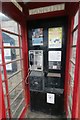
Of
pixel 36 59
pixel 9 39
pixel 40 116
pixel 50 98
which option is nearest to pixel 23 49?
pixel 36 59

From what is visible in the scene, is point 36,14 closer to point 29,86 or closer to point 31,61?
point 31,61

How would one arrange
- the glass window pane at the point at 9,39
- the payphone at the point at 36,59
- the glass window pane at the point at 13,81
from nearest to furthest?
the glass window pane at the point at 9,39
the glass window pane at the point at 13,81
the payphone at the point at 36,59

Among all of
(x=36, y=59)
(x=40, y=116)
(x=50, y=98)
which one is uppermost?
(x=36, y=59)

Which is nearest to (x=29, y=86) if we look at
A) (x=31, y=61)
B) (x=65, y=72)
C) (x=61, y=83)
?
(x=31, y=61)

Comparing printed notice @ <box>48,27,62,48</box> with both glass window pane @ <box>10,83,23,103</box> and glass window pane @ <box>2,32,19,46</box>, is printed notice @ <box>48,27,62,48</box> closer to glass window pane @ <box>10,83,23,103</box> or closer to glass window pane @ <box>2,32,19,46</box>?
glass window pane @ <box>2,32,19,46</box>

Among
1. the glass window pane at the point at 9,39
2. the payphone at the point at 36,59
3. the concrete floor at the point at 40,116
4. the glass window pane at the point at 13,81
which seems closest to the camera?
the glass window pane at the point at 9,39

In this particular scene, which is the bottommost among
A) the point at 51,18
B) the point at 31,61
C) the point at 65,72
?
the point at 65,72

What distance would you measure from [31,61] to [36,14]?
3.15 feet

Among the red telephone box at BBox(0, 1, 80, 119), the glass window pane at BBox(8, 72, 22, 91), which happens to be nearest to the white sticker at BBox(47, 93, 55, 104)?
the red telephone box at BBox(0, 1, 80, 119)

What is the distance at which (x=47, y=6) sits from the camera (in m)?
1.84

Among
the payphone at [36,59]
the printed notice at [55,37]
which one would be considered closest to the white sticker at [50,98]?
the payphone at [36,59]

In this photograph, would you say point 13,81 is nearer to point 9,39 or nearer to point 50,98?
point 9,39

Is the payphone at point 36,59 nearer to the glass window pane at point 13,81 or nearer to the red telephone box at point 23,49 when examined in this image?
the red telephone box at point 23,49

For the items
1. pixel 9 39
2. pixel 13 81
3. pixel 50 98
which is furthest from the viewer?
pixel 50 98
